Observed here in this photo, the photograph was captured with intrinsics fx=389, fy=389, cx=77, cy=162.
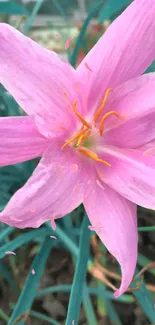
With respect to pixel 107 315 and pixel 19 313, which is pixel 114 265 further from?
pixel 19 313

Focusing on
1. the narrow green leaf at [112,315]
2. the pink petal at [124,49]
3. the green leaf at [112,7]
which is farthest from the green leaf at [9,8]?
the narrow green leaf at [112,315]

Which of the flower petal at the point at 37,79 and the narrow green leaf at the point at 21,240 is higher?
the flower petal at the point at 37,79

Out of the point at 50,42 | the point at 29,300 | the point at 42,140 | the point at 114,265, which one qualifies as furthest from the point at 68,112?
the point at 50,42

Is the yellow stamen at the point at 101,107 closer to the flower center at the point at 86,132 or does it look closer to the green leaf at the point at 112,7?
the flower center at the point at 86,132

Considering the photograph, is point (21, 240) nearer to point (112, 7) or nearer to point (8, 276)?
point (8, 276)

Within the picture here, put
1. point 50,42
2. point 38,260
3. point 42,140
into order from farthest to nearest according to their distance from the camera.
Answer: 1. point 50,42
2. point 38,260
3. point 42,140

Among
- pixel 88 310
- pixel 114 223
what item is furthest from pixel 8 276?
pixel 114 223

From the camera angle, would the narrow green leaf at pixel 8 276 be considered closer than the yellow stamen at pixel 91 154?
No
